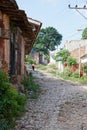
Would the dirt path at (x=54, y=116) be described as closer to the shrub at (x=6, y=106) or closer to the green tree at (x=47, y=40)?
the shrub at (x=6, y=106)

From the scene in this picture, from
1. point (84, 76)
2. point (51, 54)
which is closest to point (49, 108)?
point (84, 76)

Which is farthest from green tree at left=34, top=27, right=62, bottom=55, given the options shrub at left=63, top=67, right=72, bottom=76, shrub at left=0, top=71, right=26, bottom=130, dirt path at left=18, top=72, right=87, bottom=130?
shrub at left=0, top=71, right=26, bottom=130

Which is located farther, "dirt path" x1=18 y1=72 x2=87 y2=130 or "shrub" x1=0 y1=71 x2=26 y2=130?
"dirt path" x1=18 y1=72 x2=87 y2=130

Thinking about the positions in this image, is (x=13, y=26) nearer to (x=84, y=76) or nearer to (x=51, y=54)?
(x=84, y=76)

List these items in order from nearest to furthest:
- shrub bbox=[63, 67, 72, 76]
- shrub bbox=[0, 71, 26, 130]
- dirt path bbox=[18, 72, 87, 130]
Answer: shrub bbox=[0, 71, 26, 130] → dirt path bbox=[18, 72, 87, 130] → shrub bbox=[63, 67, 72, 76]

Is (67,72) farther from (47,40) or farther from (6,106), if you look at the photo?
(47,40)

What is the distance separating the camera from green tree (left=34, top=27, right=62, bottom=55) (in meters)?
74.3

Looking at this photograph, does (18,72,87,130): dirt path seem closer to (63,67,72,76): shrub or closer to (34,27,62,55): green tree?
(63,67,72,76): shrub

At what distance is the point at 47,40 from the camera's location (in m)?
75.2

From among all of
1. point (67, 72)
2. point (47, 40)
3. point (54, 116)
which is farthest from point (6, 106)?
point (47, 40)

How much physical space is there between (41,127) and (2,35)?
3.41 metres

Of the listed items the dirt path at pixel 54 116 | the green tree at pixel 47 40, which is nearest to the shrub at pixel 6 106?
the dirt path at pixel 54 116

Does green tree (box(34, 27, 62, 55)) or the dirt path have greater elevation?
green tree (box(34, 27, 62, 55))

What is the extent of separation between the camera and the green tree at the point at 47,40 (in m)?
74.3
